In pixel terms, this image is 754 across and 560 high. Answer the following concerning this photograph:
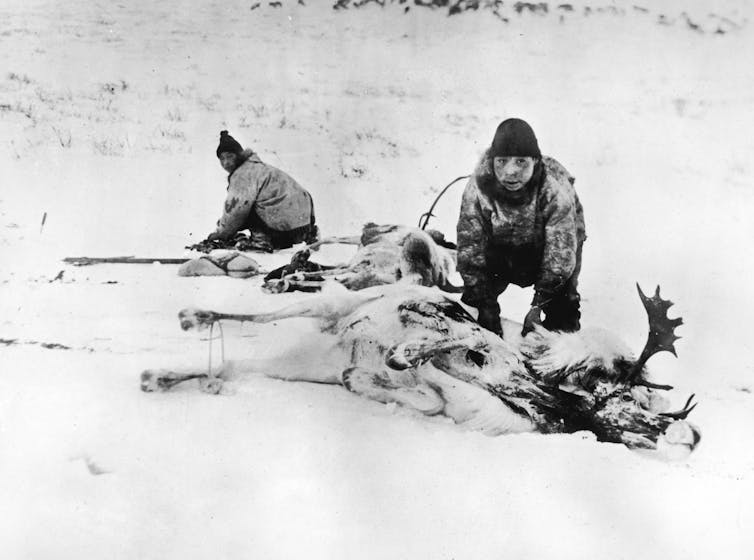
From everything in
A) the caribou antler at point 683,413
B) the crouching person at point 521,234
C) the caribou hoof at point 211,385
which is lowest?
the caribou antler at point 683,413

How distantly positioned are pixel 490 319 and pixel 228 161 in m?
1.19

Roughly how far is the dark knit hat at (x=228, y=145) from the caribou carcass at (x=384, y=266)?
489 millimetres

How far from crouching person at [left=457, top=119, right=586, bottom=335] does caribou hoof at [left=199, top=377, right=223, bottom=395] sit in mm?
937

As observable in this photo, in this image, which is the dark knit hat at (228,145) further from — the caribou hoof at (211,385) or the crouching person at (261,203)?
the caribou hoof at (211,385)

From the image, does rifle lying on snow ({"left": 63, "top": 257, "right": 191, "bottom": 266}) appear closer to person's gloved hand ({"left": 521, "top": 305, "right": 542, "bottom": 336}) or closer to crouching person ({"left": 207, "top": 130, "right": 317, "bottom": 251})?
crouching person ({"left": 207, "top": 130, "right": 317, "bottom": 251})

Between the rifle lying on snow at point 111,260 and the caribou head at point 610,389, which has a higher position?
the rifle lying on snow at point 111,260

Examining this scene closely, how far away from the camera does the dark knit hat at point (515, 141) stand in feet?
9.25

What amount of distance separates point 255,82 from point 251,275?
2.64 feet

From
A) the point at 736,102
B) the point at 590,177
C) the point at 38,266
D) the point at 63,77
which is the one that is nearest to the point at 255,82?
the point at 63,77

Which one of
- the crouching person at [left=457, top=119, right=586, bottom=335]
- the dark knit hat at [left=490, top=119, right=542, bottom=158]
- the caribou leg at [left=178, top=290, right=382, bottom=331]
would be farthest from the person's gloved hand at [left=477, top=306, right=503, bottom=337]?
the dark knit hat at [left=490, top=119, right=542, bottom=158]

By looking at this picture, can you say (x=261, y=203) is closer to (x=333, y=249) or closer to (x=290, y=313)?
(x=333, y=249)

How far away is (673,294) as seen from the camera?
2.94 metres

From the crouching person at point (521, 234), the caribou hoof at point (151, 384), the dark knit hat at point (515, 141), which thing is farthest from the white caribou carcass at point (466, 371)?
the dark knit hat at point (515, 141)

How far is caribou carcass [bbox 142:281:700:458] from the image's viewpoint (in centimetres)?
269
